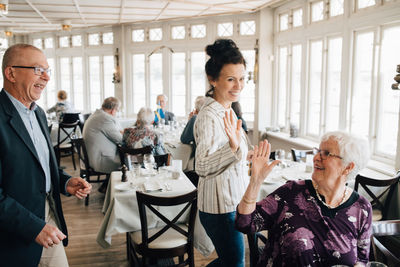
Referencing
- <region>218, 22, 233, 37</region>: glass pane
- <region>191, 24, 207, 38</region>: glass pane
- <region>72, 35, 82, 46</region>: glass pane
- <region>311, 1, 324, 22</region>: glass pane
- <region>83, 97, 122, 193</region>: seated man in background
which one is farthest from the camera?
<region>72, 35, 82, 46</region>: glass pane

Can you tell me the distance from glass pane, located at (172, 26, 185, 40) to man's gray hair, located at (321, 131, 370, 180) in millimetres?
7583

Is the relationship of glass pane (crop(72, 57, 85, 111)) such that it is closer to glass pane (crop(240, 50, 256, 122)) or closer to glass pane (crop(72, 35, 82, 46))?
glass pane (crop(72, 35, 82, 46))

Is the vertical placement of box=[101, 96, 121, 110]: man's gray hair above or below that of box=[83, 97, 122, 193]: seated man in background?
above

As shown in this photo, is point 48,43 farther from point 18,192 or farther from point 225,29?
point 18,192

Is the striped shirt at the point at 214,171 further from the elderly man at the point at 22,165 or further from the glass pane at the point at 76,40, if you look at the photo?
the glass pane at the point at 76,40

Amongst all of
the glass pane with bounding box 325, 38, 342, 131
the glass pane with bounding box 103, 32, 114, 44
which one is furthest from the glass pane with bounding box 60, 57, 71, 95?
the glass pane with bounding box 325, 38, 342, 131

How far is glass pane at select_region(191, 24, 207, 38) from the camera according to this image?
344 inches

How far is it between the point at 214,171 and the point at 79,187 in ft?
2.76

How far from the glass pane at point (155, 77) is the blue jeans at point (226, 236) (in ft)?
25.4

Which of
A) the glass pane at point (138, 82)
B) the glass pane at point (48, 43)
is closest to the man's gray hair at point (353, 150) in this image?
the glass pane at point (138, 82)

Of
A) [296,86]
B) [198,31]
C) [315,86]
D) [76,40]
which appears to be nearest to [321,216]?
[315,86]

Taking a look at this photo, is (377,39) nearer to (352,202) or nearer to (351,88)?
(351,88)

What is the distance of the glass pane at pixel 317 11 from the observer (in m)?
5.96

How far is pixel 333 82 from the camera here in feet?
19.1
